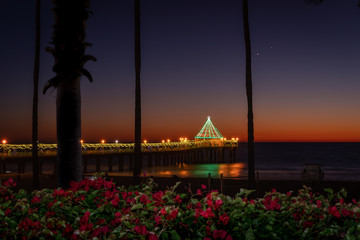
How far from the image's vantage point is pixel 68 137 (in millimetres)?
10023

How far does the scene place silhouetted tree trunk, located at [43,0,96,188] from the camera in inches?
395

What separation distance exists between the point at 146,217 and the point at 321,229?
7.77ft

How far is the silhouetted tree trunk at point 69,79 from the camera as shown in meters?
10.0

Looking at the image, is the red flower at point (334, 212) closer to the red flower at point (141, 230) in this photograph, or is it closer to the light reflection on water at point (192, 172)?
the red flower at point (141, 230)

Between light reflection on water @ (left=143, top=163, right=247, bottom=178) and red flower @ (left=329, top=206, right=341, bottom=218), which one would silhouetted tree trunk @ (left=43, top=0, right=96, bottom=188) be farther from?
light reflection on water @ (left=143, top=163, right=247, bottom=178)

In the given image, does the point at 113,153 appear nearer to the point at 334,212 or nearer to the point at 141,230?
the point at 334,212

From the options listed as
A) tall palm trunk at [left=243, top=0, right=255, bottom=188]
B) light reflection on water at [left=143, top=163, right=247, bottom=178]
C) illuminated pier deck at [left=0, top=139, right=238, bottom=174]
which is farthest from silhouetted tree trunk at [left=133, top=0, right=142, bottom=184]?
illuminated pier deck at [left=0, top=139, right=238, bottom=174]

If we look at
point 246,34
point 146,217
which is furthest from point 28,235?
point 246,34

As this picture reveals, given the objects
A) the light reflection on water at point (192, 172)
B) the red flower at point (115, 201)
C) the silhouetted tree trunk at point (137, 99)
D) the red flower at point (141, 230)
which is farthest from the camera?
the light reflection on water at point (192, 172)

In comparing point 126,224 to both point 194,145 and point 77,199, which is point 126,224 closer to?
point 77,199

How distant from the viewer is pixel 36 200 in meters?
5.93

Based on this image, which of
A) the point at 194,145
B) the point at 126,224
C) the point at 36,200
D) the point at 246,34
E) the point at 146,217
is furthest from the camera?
the point at 194,145

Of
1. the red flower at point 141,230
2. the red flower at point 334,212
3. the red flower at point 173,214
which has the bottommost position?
the red flower at point 141,230

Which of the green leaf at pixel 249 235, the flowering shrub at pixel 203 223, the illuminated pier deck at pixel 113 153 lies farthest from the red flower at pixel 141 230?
the illuminated pier deck at pixel 113 153
